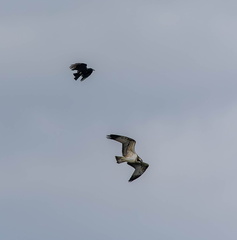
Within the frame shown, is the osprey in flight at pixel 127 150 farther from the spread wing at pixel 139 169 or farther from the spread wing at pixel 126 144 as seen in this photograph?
the spread wing at pixel 139 169

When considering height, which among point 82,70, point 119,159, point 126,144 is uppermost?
point 82,70

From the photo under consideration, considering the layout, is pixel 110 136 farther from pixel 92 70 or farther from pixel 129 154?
pixel 92 70

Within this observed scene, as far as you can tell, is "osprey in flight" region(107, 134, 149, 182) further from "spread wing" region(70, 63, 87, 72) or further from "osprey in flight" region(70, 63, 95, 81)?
"spread wing" region(70, 63, 87, 72)

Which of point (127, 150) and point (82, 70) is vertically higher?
point (82, 70)

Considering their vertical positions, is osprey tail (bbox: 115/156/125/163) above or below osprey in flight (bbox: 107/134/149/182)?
below

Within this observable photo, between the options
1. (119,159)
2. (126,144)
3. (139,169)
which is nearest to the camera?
(119,159)

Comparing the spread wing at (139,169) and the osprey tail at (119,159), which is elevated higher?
the spread wing at (139,169)

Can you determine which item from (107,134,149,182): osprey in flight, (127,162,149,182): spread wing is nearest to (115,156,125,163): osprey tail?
(107,134,149,182): osprey in flight

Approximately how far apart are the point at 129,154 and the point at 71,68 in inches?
1043

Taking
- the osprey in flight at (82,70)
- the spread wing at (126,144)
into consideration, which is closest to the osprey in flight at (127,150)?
the spread wing at (126,144)

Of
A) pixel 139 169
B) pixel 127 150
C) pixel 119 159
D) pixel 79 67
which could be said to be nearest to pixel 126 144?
pixel 127 150

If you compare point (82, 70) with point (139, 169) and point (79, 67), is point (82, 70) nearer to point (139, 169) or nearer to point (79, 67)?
point (79, 67)

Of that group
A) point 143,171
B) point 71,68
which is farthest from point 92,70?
point 143,171

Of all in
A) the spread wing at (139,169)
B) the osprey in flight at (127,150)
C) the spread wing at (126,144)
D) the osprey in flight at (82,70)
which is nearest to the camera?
the osprey in flight at (127,150)
